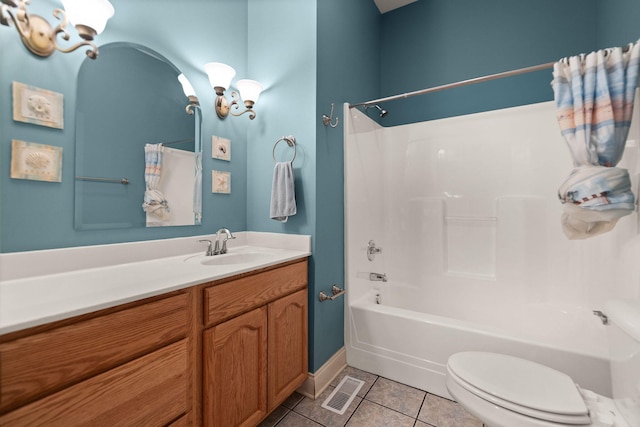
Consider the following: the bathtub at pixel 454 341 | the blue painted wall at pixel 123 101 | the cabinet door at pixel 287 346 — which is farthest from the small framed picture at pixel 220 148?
the bathtub at pixel 454 341

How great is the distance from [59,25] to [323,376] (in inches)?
83.3

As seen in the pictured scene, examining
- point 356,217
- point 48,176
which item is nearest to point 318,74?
point 356,217

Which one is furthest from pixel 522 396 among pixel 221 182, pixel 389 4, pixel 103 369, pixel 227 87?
pixel 389 4

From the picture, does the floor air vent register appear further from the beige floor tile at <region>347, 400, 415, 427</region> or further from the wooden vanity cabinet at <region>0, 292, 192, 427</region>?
the wooden vanity cabinet at <region>0, 292, 192, 427</region>

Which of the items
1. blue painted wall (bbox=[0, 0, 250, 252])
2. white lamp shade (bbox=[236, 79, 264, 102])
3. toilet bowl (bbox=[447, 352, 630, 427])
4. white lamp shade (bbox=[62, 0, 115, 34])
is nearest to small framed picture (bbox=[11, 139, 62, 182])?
blue painted wall (bbox=[0, 0, 250, 252])

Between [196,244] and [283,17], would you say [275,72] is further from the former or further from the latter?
[196,244]

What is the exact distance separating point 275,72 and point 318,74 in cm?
33

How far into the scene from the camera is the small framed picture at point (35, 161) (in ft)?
3.22

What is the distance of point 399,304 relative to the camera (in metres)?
2.36

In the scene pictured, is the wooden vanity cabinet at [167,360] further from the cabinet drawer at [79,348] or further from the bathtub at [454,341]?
the bathtub at [454,341]

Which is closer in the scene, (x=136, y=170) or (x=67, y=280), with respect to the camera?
(x=67, y=280)

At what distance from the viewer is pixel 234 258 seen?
157 centimetres

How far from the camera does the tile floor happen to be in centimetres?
138

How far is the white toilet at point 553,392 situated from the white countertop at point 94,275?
3.21ft
